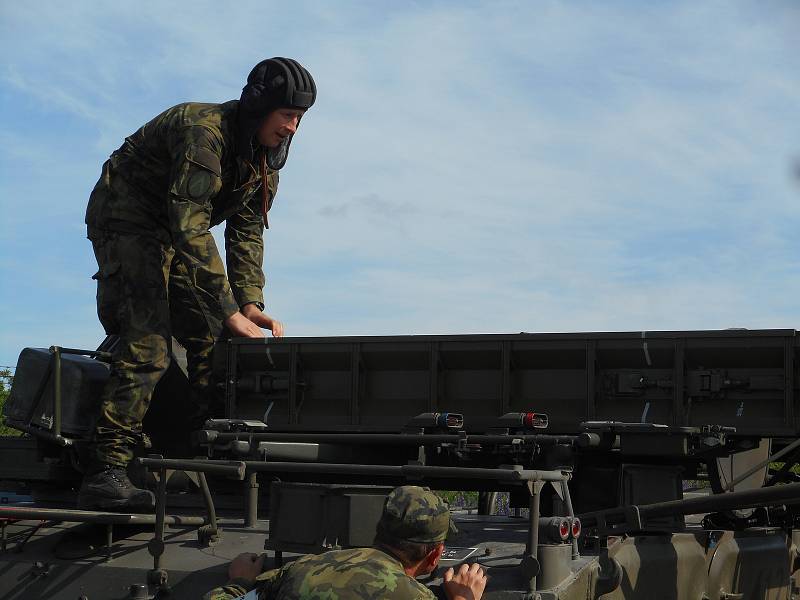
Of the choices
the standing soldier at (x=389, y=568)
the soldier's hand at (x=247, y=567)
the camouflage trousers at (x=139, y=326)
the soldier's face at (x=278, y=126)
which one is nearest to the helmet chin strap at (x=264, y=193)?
the soldier's face at (x=278, y=126)

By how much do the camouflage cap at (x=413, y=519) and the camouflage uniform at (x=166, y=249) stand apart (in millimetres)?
3281

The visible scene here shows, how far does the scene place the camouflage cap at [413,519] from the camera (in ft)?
13.5

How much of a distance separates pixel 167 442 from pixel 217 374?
1.97 ft

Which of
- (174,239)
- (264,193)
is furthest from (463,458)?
(264,193)

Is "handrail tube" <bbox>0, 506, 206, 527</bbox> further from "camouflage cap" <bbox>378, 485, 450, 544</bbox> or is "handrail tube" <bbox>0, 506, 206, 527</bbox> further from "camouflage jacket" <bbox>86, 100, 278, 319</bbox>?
"camouflage cap" <bbox>378, 485, 450, 544</bbox>

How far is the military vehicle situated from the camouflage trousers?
20 cm

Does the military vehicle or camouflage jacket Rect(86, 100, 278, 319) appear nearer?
the military vehicle

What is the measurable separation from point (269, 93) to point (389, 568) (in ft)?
14.3

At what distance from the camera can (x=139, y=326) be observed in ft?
24.4

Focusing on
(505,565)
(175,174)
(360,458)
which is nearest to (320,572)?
(505,565)

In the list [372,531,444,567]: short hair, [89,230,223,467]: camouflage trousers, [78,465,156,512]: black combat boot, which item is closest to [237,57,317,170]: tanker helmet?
[89,230,223,467]: camouflage trousers

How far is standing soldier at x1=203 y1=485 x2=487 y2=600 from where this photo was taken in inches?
150

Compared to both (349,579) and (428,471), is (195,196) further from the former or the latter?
(349,579)

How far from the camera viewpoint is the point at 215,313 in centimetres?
746
